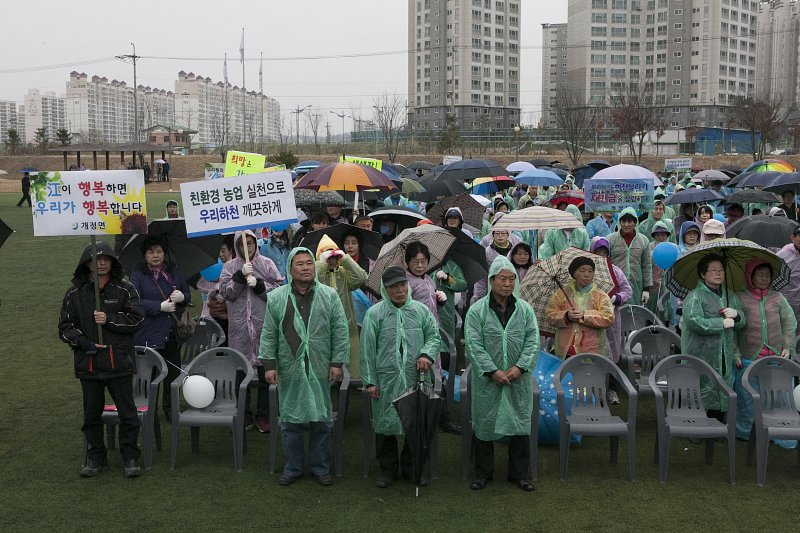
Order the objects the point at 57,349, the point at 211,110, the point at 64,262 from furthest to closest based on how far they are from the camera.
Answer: the point at 211,110 < the point at 64,262 < the point at 57,349

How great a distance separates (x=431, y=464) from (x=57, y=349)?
634cm

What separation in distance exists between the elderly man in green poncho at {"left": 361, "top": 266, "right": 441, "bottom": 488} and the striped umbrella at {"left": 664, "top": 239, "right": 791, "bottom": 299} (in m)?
2.39

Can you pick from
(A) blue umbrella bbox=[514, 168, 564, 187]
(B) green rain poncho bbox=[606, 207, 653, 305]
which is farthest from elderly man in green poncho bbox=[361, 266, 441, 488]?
(A) blue umbrella bbox=[514, 168, 564, 187]

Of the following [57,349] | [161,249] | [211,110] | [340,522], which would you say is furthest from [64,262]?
[211,110]

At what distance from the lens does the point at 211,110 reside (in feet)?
487

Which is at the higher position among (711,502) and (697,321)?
(697,321)

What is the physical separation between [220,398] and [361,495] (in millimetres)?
1615

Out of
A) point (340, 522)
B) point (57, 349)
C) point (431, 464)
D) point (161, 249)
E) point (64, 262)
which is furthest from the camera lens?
point (64, 262)

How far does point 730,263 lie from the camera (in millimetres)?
7195

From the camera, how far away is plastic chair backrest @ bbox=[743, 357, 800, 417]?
679 centimetres

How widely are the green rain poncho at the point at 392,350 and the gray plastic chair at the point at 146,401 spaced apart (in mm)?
1739

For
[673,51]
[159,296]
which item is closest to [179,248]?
[159,296]

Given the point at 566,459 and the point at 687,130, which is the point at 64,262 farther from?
the point at 687,130

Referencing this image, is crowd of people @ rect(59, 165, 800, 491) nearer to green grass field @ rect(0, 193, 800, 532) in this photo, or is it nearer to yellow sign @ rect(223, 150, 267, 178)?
green grass field @ rect(0, 193, 800, 532)
